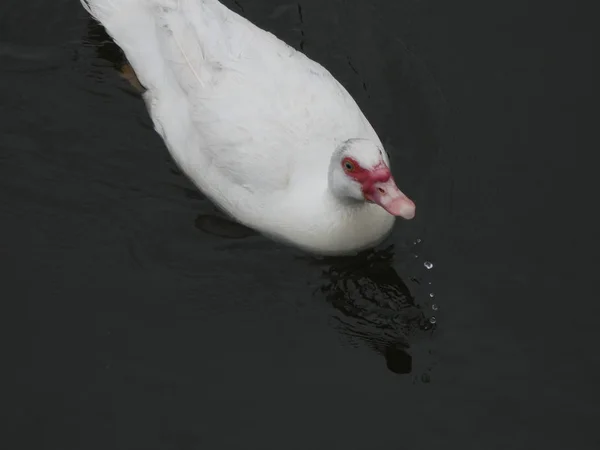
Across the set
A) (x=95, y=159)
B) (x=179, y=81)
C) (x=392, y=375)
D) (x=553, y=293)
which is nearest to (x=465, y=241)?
(x=553, y=293)

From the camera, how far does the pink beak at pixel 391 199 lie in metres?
6.15

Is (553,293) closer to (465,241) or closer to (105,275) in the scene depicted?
(465,241)

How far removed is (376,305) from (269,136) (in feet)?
4.27

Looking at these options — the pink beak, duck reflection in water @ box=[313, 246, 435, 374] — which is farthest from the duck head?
duck reflection in water @ box=[313, 246, 435, 374]

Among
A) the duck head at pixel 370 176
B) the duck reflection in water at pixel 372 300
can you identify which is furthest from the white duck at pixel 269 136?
the duck reflection in water at pixel 372 300

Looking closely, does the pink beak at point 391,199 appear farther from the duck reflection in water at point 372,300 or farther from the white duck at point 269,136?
the duck reflection in water at point 372,300

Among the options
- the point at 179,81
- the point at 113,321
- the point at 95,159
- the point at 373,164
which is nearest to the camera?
the point at 373,164

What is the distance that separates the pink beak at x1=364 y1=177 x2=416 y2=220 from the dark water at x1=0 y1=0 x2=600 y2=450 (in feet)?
2.81

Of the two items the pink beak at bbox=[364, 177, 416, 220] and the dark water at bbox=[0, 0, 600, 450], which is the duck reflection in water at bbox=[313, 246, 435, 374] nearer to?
the dark water at bbox=[0, 0, 600, 450]

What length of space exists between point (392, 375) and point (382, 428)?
37cm

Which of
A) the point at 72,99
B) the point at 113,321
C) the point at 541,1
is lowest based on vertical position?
the point at 113,321

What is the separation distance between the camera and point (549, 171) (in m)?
7.49

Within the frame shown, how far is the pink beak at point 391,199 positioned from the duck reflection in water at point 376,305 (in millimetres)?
807

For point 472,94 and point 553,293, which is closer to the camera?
point 553,293
